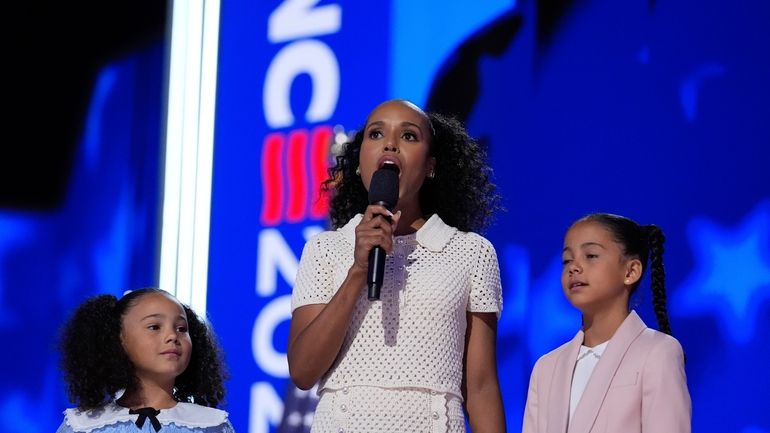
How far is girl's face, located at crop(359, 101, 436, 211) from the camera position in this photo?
7.20 ft

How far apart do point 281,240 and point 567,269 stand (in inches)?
56.4

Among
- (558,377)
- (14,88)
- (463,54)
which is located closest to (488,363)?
(558,377)

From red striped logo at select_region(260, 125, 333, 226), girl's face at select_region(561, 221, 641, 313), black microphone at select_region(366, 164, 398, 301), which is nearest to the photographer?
black microphone at select_region(366, 164, 398, 301)

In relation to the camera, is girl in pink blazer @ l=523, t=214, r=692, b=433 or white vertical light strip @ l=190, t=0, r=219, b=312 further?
white vertical light strip @ l=190, t=0, r=219, b=312

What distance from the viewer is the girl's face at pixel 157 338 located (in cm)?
257

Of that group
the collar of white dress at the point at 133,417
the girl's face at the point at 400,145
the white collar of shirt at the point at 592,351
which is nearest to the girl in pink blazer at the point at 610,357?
the white collar of shirt at the point at 592,351

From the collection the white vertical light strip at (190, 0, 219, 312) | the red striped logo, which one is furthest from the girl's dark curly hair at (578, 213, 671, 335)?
the white vertical light strip at (190, 0, 219, 312)

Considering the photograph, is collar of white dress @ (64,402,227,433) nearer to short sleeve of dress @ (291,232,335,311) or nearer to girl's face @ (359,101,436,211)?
short sleeve of dress @ (291,232,335,311)

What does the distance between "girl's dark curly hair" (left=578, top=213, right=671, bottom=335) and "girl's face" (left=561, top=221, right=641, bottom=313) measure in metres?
0.01

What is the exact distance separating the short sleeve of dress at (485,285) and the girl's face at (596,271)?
172 mm

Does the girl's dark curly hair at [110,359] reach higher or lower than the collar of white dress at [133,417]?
higher

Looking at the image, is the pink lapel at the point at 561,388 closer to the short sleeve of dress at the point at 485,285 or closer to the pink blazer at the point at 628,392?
the pink blazer at the point at 628,392

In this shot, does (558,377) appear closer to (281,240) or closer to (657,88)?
(657,88)

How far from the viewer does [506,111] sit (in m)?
3.26
